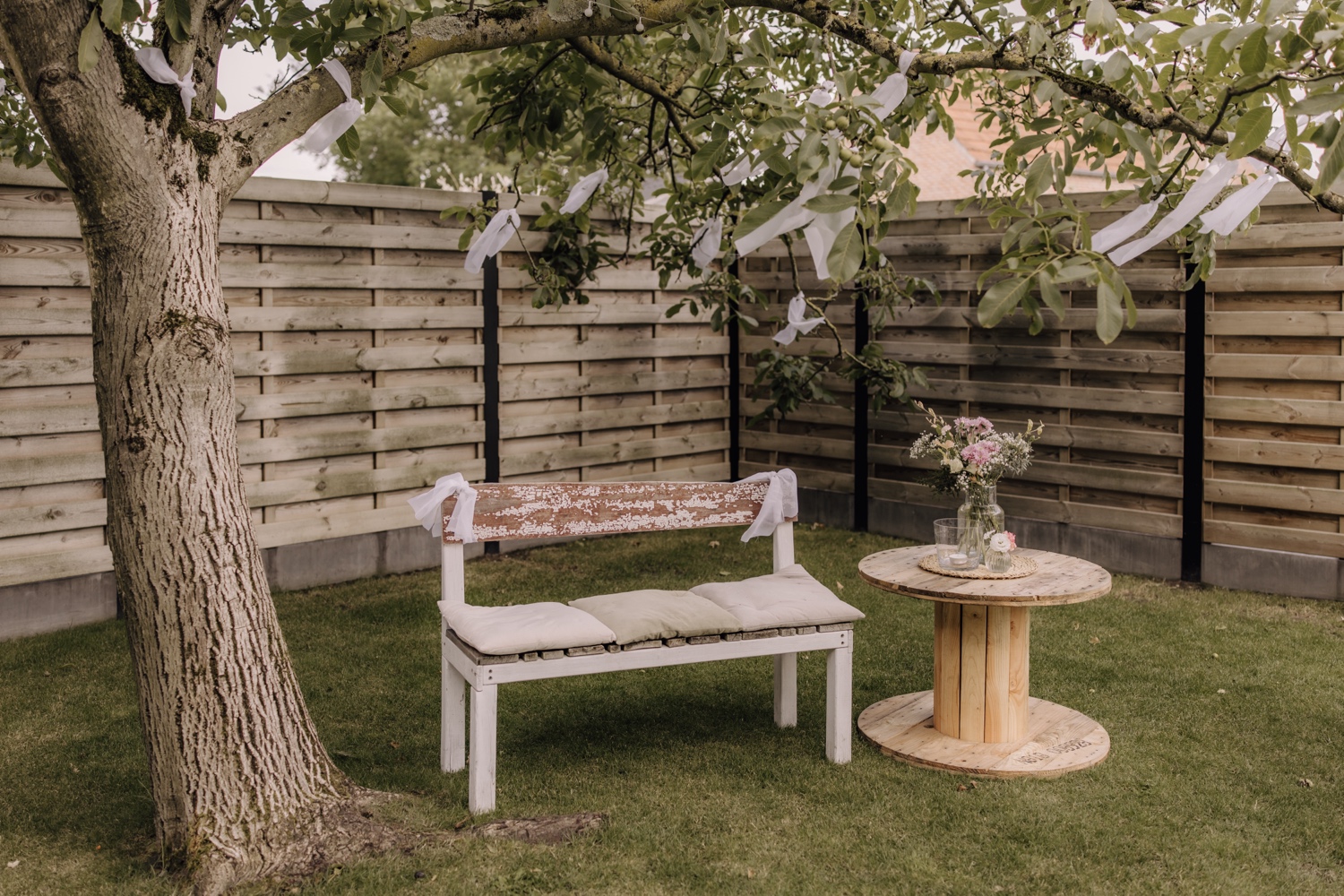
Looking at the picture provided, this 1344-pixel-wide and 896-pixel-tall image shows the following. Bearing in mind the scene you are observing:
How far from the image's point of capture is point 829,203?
84.8 inches

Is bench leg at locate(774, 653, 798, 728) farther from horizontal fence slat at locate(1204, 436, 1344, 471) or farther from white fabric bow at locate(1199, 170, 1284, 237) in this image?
horizontal fence slat at locate(1204, 436, 1344, 471)

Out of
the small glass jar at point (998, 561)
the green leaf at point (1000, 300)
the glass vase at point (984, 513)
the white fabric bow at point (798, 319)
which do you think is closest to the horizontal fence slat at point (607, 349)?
the white fabric bow at point (798, 319)

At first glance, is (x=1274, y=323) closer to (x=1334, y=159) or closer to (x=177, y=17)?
(x=1334, y=159)

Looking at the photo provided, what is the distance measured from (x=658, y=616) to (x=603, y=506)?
68 cm

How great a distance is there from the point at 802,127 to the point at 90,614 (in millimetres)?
4569

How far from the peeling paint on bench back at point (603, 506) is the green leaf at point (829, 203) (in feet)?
6.98

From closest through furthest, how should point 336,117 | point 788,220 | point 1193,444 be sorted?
point 788,220 → point 336,117 → point 1193,444

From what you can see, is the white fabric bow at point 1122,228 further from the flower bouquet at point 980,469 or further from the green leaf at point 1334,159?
the flower bouquet at point 980,469

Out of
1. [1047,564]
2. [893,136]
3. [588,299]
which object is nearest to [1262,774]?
[1047,564]

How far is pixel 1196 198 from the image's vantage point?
3023mm

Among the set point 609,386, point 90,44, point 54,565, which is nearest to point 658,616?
point 90,44

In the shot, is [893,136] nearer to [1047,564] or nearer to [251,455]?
[1047,564]

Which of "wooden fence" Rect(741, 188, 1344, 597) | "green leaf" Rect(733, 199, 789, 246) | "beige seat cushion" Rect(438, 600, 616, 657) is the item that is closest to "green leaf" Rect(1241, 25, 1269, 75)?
"green leaf" Rect(733, 199, 789, 246)

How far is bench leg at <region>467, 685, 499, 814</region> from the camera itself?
3469 mm
